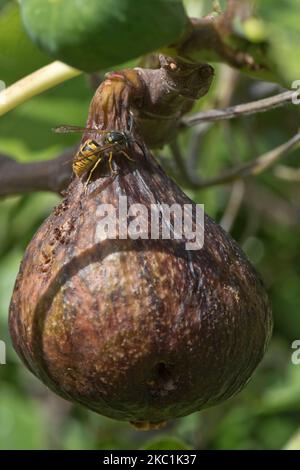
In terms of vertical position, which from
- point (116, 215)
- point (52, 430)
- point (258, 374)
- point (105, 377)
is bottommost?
point (52, 430)

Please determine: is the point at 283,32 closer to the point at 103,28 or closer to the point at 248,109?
the point at 103,28

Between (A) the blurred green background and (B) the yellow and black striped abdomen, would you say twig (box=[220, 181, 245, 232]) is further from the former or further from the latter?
(B) the yellow and black striped abdomen

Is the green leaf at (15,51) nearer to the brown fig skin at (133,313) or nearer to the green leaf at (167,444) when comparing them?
the brown fig skin at (133,313)

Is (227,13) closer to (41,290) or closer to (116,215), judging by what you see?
(116,215)

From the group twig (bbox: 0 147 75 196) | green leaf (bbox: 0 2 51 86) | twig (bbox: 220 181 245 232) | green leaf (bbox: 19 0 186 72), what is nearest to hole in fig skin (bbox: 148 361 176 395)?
green leaf (bbox: 19 0 186 72)
